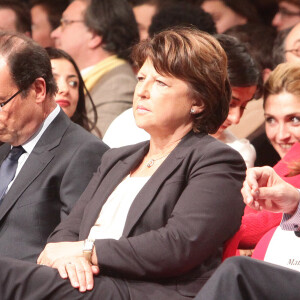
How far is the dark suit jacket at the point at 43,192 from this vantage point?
289 cm

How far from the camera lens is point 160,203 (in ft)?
8.14

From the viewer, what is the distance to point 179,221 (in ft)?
7.86

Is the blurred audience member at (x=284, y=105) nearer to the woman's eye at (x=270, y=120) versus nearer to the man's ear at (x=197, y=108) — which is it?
the woman's eye at (x=270, y=120)

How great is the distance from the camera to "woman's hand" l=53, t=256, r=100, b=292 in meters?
2.32

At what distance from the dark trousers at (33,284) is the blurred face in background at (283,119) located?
1437 millimetres

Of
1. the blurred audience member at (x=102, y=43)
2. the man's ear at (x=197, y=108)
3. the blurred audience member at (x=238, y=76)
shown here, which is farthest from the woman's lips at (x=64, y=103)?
the man's ear at (x=197, y=108)

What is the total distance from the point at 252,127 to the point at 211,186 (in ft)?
5.64

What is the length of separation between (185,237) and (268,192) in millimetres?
310

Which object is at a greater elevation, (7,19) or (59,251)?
(59,251)

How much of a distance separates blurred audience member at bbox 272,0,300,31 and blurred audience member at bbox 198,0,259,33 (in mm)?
256

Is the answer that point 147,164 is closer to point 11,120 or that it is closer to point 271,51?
point 11,120

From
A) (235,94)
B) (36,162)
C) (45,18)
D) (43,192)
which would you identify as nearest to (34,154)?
(36,162)

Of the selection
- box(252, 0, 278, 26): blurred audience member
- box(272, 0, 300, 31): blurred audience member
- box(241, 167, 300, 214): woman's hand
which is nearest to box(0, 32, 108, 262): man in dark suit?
box(241, 167, 300, 214): woman's hand

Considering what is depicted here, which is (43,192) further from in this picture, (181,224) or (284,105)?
(284,105)
